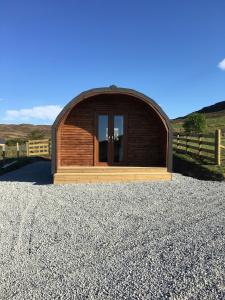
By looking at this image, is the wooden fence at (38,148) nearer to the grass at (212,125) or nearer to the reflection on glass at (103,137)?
the reflection on glass at (103,137)

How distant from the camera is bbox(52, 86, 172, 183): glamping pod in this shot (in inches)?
603

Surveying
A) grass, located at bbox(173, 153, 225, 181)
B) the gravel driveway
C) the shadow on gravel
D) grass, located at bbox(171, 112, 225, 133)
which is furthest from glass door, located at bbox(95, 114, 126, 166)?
grass, located at bbox(171, 112, 225, 133)

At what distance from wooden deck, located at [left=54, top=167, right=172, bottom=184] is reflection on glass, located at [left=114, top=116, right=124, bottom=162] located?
1.23m

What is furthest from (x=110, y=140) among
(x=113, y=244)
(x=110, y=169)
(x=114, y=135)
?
(x=113, y=244)

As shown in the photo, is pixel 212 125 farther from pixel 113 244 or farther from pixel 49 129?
pixel 113 244

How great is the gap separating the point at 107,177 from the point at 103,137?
201cm

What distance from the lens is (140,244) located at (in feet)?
22.7

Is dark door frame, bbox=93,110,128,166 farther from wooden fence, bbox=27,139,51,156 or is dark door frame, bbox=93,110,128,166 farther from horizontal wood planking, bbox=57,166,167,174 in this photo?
wooden fence, bbox=27,139,51,156

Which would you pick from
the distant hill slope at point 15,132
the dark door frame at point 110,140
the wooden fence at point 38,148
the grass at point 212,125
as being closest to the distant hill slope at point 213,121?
the grass at point 212,125

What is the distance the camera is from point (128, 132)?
15633 millimetres

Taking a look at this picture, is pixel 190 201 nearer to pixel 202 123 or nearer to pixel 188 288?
pixel 188 288

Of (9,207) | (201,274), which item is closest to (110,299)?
(201,274)

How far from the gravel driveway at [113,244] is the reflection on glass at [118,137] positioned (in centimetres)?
373

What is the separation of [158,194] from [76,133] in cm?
516
